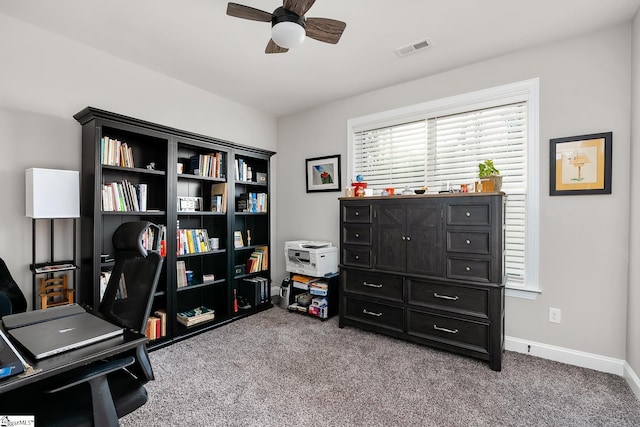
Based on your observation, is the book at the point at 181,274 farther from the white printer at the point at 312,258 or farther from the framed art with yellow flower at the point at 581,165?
the framed art with yellow flower at the point at 581,165

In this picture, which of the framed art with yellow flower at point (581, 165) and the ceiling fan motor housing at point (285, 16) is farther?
the framed art with yellow flower at point (581, 165)

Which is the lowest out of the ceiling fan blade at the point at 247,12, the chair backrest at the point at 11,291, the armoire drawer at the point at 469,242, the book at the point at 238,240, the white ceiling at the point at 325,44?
the chair backrest at the point at 11,291

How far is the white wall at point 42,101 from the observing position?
7.97ft

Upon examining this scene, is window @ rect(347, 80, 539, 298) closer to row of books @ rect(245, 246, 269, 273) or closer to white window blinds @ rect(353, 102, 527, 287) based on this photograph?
white window blinds @ rect(353, 102, 527, 287)

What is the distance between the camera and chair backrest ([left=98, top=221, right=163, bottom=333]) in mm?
1516

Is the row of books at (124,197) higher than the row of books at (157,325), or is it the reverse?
the row of books at (124,197)

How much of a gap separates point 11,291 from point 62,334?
1.46 m

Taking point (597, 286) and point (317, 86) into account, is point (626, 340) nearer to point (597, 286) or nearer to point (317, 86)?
point (597, 286)

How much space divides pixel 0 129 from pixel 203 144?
5.10 feet

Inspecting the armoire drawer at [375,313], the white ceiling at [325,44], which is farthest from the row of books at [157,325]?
the white ceiling at [325,44]

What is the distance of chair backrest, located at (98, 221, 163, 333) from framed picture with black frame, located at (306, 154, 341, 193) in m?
2.70

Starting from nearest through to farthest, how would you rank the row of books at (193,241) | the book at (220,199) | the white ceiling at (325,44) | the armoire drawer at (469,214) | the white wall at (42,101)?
the white ceiling at (325,44), the white wall at (42,101), the armoire drawer at (469,214), the row of books at (193,241), the book at (220,199)

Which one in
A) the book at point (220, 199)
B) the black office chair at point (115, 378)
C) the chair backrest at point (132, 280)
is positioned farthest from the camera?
the book at point (220, 199)

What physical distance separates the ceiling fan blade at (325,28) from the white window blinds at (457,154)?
165cm
